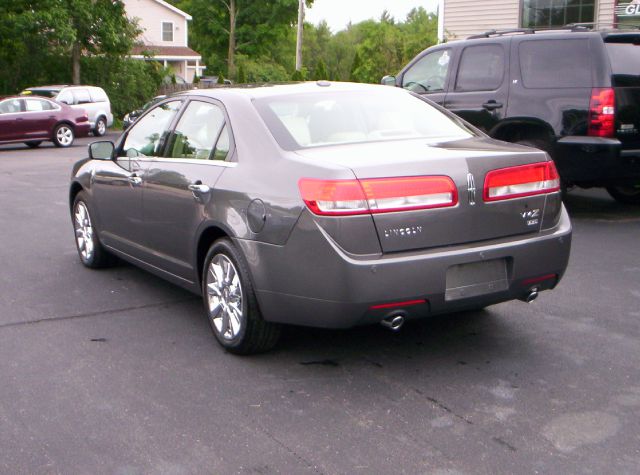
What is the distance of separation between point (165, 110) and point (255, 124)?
141 centimetres

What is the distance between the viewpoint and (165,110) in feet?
20.6

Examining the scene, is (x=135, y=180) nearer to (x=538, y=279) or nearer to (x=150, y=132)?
(x=150, y=132)

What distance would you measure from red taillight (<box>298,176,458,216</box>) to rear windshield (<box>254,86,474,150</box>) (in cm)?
54

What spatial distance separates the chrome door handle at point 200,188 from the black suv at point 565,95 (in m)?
4.97

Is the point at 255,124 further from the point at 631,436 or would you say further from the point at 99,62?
the point at 99,62

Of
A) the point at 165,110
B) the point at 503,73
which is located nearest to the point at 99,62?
the point at 503,73

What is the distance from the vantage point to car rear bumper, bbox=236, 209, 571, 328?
438cm

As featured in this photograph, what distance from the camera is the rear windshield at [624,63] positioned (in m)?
8.88

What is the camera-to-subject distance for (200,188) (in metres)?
5.26

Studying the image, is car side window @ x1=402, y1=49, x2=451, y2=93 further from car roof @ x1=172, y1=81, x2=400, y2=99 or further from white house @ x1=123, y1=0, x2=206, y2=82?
white house @ x1=123, y1=0, x2=206, y2=82

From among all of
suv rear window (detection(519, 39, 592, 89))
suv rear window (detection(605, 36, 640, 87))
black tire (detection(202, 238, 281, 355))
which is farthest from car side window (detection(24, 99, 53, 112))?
black tire (detection(202, 238, 281, 355))

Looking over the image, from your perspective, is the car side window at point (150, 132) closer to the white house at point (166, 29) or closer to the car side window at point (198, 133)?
the car side window at point (198, 133)

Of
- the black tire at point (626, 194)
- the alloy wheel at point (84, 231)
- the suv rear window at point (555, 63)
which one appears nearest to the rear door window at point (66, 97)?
the black tire at point (626, 194)

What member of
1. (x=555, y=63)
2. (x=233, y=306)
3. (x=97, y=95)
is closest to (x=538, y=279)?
(x=233, y=306)
